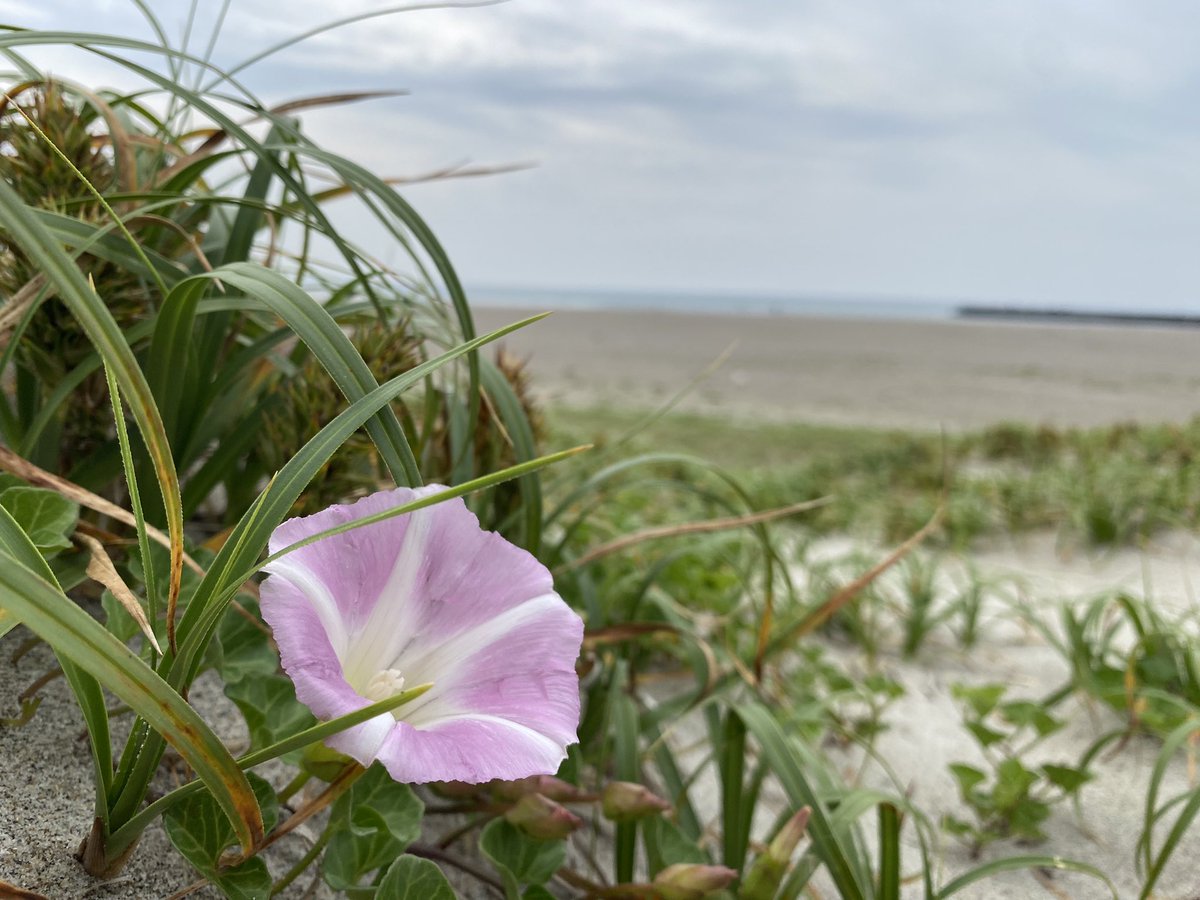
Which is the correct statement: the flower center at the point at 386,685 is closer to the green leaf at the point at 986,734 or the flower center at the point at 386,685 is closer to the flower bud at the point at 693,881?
the flower bud at the point at 693,881

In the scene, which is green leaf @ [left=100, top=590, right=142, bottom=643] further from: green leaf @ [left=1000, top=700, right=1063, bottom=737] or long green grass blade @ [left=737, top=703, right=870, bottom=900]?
green leaf @ [left=1000, top=700, right=1063, bottom=737]

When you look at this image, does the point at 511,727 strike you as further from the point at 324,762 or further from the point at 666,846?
the point at 666,846

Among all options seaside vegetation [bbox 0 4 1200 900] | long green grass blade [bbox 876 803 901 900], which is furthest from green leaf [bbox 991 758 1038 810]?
long green grass blade [bbox 876 803 901 900]

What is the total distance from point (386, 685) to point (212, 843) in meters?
0.18

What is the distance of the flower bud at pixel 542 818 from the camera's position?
92 cm

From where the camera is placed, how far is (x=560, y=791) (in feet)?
3.30

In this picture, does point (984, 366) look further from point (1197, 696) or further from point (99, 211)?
point (99, 211)

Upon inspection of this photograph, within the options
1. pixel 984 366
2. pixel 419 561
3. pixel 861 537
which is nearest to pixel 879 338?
pixel 984 366

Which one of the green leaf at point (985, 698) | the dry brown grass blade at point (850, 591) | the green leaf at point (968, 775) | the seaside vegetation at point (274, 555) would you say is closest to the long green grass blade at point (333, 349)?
the seaside vegetation at point (274, 555)

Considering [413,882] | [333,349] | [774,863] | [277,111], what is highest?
[277,111]

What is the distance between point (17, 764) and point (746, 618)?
6.63 feet

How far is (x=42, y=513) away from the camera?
0.89 metres

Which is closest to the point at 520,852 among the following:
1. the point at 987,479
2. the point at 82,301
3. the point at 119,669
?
the point at 119,669

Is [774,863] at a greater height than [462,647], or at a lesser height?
lesser
